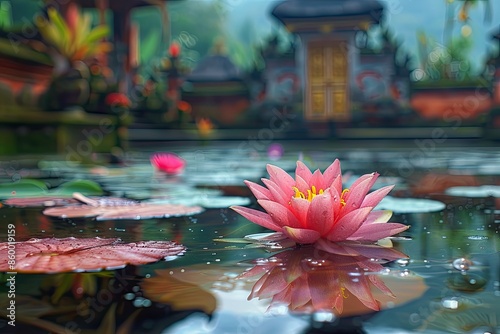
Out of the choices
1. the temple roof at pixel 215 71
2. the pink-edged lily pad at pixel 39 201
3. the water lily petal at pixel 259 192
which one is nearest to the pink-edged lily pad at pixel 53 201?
the pink-edged lily pad at pixel 39 201

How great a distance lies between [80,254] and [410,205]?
3.90ft

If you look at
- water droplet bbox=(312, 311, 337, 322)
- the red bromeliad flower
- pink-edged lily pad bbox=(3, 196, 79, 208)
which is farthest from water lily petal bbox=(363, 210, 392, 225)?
the red bromeliad flower

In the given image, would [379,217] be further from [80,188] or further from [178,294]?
[80,188]

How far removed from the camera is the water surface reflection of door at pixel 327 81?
14.0 meters

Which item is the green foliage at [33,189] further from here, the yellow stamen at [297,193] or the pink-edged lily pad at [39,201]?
the yellow stamen at [297,193]

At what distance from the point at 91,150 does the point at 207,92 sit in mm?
8925

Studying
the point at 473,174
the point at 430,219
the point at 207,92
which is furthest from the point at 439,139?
the point at 430,219

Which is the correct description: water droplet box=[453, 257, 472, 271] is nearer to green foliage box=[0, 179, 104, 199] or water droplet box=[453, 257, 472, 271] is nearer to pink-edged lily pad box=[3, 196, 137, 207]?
pink-edged lily pad box=[3, 196, 137, 207]

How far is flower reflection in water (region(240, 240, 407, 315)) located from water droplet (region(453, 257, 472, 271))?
0.29 ft

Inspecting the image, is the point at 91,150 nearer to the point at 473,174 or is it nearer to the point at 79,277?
the point at 473,174

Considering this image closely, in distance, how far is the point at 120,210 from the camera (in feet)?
5.95

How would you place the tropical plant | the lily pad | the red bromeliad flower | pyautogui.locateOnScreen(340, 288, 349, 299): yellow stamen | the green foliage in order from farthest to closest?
the tropical plant, the red bromeliad flower, the green foliage, the lily pad, pyautogui.locateOnScreen(340, 288, 349, 299): yellow stamen

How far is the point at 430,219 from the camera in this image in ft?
5.60

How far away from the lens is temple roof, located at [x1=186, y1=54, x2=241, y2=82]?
1534 centimetres
